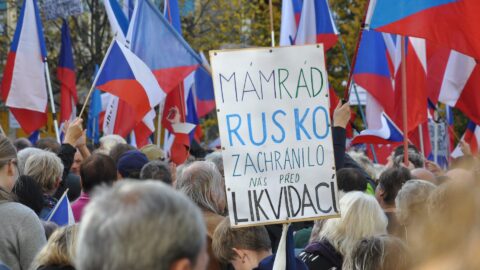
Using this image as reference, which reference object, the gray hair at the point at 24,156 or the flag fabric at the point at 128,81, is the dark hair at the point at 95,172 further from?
the flag fabric at the point at 128,81

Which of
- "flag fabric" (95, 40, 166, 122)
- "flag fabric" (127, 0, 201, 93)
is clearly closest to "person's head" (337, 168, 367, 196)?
"flag fabric" (95, 40, 166, 122)

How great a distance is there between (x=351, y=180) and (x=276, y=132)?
235 cm

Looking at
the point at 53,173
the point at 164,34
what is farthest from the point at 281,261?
the point at 164,34

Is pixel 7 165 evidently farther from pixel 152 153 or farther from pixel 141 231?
pixel 152 153

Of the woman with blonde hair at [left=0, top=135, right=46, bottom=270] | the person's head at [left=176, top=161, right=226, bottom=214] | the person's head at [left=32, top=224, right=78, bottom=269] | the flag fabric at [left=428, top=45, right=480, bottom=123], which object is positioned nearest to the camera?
the person's head at [left=32, top=224, right=78, bottom=269]

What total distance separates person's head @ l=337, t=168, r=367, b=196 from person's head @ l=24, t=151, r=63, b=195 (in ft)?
6.52

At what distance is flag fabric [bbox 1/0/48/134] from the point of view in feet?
37.4

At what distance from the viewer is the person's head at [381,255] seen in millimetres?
4098

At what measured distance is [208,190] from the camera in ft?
15.9

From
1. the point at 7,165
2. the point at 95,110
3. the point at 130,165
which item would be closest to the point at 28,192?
the point at 7,165

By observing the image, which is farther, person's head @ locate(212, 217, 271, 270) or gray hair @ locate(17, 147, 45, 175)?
gray hair @ locate(17, 147, 45, 175)

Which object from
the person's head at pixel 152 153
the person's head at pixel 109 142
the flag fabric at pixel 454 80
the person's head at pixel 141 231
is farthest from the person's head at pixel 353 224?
the flag fabric at pixel 454 80

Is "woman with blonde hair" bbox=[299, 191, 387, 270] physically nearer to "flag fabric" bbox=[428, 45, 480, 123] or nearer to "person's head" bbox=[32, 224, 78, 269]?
"person's head" bbox=[32, 224, 78, 269]

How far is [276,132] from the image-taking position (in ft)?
14.7
